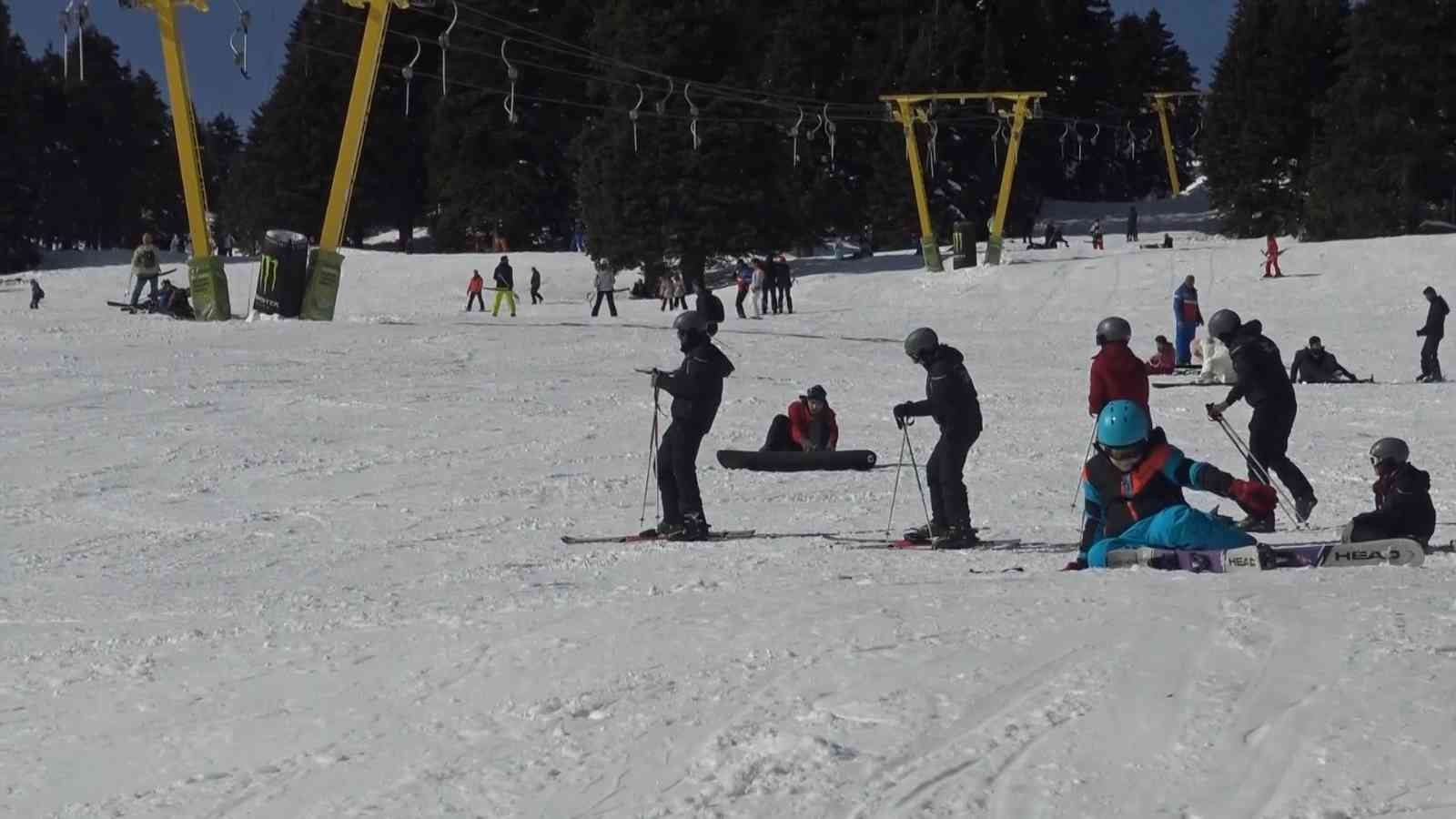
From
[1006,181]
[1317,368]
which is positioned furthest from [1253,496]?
[1006,181]

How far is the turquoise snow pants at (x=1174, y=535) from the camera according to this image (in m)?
8.16

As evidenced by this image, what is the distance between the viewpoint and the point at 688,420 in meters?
10.6

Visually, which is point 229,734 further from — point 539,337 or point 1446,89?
point 1446,89

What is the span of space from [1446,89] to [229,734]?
48842 mm

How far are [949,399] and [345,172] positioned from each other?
21.0 metres

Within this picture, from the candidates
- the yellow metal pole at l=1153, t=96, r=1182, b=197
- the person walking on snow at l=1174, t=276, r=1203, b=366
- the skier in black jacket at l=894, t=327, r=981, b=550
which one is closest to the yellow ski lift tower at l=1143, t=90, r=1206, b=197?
the yellow metal pole at l=1153, t=96, r=1182, b=197

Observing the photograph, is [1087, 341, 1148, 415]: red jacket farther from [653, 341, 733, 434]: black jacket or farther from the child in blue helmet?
the child in blue helmet

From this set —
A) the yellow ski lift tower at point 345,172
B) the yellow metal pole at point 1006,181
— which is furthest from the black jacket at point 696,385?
the yellow metal pole at point 1006,181

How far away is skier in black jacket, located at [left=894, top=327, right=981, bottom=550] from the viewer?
991 centimetres

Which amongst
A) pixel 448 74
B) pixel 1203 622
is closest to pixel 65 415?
pixel 1203 622

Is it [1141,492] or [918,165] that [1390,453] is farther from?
[918,165]

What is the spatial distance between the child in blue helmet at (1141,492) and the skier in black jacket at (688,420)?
2.93 meters

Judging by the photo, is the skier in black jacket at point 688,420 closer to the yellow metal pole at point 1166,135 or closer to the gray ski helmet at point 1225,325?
the gray ski helmet at point 1225,325

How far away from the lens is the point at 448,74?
6241 cm
